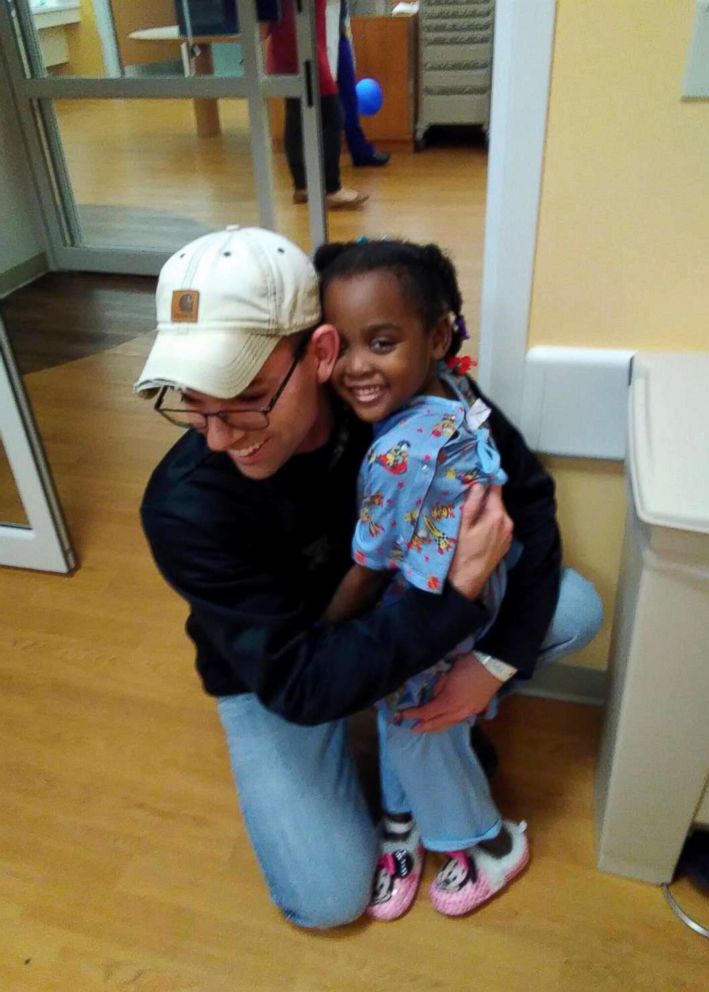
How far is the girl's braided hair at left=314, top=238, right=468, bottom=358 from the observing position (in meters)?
0.86

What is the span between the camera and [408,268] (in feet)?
2.84

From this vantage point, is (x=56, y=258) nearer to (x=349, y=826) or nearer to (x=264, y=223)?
(x=264, y=223)

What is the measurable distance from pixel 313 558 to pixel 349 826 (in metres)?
0.41

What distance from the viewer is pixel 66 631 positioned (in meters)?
1.70

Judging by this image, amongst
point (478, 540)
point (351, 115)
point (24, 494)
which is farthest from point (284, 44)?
point (478, 540)

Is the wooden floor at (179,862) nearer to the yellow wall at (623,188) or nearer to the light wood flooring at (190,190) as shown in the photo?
the yellow wall at (623,188)

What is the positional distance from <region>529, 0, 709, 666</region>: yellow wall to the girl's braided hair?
0.17 metres

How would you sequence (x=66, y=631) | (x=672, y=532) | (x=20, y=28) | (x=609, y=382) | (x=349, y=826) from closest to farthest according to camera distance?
(x=672, y=532) → (x=609, y=382) → (x=349, y=826) → (x=66, y=631) → (x=20, y=28)

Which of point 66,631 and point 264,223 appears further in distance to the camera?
point 264,223

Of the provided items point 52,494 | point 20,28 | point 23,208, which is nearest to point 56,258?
point 23,208

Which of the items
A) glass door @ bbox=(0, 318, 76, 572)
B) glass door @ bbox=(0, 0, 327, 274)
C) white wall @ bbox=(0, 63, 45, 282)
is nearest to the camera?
glass door @ bbox=(0, 318, 76, 572)

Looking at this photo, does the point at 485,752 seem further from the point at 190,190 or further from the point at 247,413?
the point at 190,190

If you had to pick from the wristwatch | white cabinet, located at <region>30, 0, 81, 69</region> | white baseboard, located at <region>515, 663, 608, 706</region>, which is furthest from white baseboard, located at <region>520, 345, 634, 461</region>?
white cabinet, located at <region>30, 0, 81, 69</region>

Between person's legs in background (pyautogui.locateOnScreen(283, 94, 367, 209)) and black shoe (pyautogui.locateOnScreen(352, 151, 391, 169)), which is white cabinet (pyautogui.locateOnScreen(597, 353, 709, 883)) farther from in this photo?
black shoe (pyautogui.locateOnScreen(352, 151, 391, 169))
